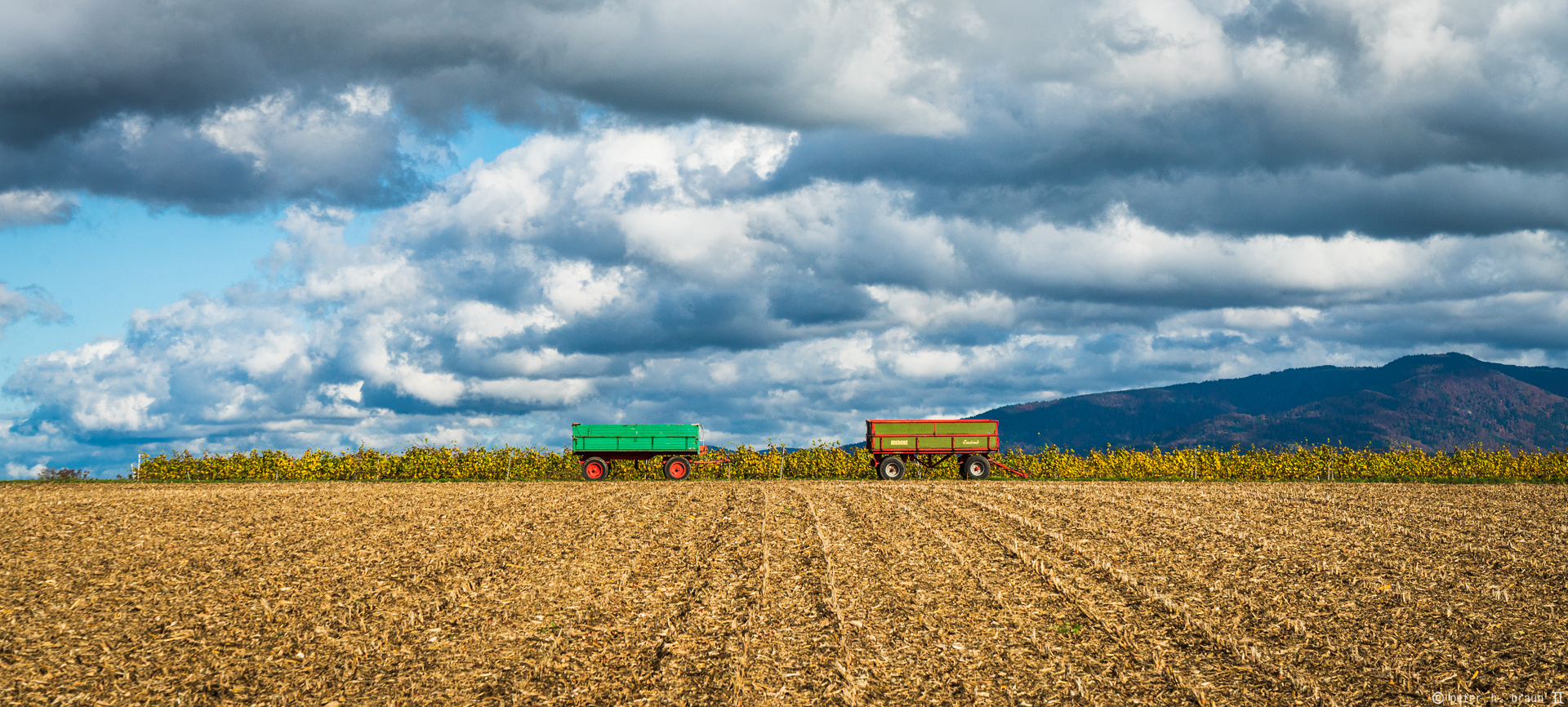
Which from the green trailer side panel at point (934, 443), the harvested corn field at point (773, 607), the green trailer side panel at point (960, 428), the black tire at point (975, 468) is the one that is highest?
the green trailer side panel at point (960, 428)

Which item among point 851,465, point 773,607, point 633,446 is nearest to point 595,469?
point 633,446

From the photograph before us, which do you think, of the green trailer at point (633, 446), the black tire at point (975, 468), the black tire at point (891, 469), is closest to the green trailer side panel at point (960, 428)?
the black tire at point (975, 468)

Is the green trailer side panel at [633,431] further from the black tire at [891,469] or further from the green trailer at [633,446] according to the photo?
the black tire at [891,469]

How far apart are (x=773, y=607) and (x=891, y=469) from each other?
25965 mm

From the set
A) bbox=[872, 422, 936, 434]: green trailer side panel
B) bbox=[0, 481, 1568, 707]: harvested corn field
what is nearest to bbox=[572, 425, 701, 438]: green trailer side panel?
bbox=[872, 422, 936, 434]: green trailer side panel

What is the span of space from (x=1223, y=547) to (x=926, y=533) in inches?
230

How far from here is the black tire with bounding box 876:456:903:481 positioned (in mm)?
38594

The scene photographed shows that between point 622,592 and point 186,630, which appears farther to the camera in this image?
point 622,592

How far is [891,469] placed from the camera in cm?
3875

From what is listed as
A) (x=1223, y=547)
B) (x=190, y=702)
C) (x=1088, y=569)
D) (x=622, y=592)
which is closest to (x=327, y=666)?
(x=190, y=702)

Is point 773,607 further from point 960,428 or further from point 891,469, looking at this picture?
point 960,428

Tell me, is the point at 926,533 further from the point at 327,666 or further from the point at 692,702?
the point at 327,666

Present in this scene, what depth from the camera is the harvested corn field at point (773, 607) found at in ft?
34.5

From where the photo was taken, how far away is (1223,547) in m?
18.4
